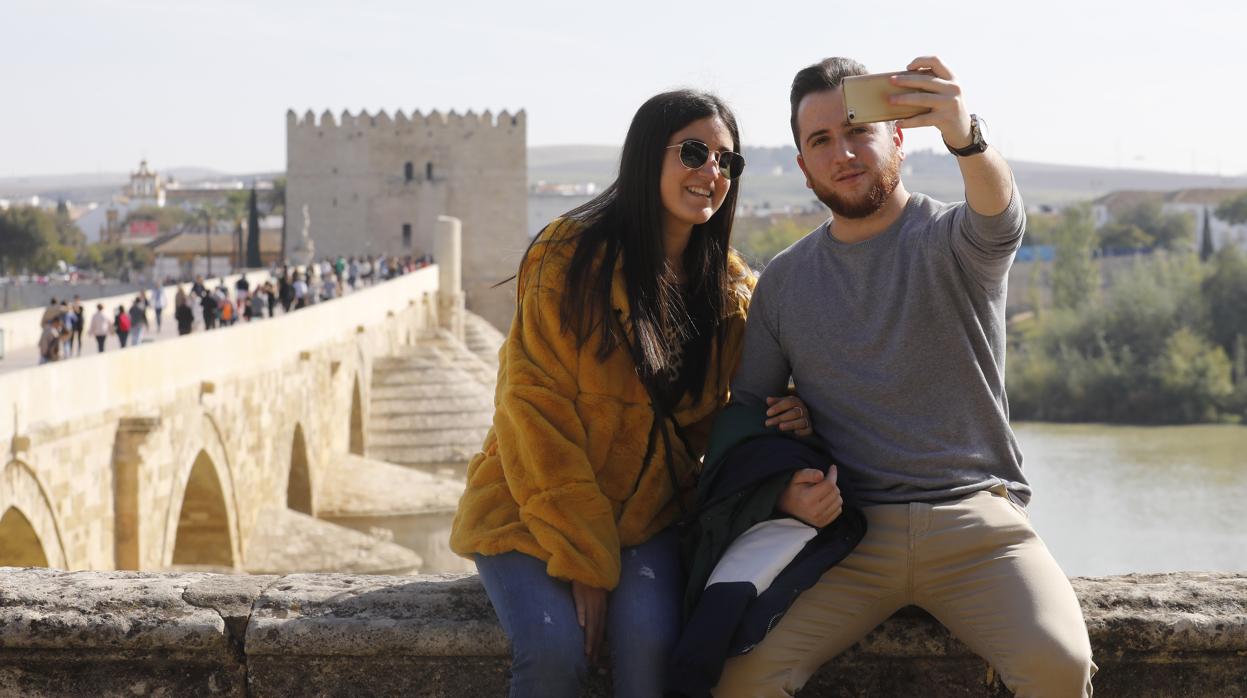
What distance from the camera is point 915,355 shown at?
2359mm

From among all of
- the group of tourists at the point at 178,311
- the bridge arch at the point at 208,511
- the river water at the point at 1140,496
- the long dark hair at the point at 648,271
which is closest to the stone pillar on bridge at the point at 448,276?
the group of tourists at the point at 178,311

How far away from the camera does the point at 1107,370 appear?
36812mm

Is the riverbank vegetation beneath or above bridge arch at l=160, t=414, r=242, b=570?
beneath

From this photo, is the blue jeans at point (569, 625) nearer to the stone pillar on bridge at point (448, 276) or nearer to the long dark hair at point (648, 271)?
the long dark hair at point (648, 271)

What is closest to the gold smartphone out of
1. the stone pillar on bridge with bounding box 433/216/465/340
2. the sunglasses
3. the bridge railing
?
the sunglasses

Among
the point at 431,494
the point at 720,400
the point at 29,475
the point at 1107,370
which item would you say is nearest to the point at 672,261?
the point at 720,400

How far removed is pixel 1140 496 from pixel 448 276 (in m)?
15.4

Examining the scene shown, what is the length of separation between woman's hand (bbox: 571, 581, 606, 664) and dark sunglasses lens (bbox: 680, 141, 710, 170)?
28.8 inches

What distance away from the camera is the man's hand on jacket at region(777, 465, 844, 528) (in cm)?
231

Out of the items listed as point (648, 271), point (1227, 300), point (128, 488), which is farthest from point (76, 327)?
point (1227, 300)

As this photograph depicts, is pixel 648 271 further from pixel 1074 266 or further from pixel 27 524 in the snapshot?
pixel 1074 266

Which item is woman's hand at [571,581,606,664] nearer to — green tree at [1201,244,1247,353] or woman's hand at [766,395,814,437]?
woman's hand at [766,395,814,437]

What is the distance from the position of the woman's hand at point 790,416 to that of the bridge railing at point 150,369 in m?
6.09

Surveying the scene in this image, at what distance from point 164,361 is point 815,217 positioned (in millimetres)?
73689
